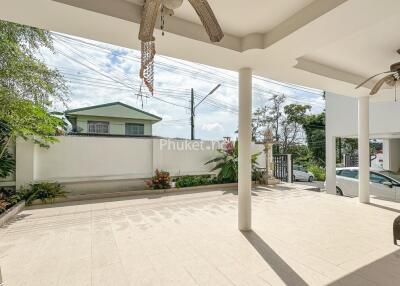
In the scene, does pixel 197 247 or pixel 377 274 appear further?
pixel 197 247

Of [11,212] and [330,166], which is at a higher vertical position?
[330,166]

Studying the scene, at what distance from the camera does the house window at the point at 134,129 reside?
13.5 meters

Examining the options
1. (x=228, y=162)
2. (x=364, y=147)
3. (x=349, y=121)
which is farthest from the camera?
(x=349, y=121)

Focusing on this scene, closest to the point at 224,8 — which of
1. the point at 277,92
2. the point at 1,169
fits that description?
the point at 1,169

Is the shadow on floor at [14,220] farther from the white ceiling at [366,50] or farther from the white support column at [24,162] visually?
the white ceiling at [366,50]

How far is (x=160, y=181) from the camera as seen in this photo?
669 cm

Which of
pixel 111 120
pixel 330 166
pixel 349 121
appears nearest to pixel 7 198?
pixel 111 120

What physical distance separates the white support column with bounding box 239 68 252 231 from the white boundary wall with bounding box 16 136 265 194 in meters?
3.92

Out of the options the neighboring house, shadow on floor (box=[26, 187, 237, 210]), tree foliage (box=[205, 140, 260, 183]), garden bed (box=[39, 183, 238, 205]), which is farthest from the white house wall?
the neighboring house

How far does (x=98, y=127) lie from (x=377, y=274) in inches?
522

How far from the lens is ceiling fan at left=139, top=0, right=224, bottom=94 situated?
1536 millimetres

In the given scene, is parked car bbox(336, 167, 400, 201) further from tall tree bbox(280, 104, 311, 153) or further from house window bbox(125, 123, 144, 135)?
tall tree bbox(280, 104, 311, 153)

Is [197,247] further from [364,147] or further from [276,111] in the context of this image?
[276,111]

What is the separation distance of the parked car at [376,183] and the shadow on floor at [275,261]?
563 centimetres
